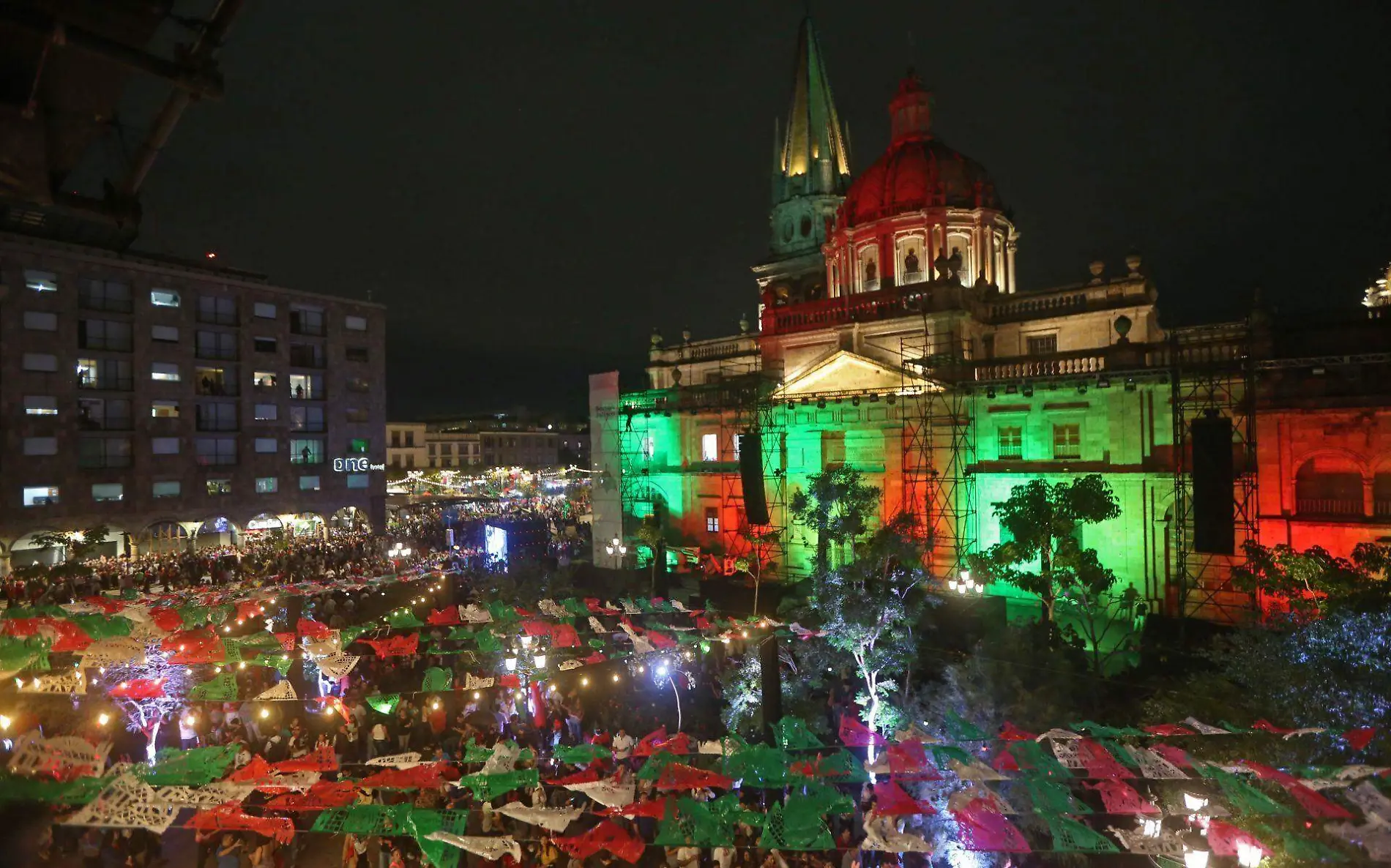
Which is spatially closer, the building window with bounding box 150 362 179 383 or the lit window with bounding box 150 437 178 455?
the lit window with bounding box 150 437 178 455

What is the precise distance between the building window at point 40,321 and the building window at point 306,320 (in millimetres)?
11839

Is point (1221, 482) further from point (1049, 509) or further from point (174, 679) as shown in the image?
point (174, 679)

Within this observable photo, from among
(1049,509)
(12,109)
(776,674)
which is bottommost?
(776,674)

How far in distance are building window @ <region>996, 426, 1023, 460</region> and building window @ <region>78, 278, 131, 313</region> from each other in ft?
147

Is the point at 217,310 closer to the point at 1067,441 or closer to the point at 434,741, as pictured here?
the point at 434,741

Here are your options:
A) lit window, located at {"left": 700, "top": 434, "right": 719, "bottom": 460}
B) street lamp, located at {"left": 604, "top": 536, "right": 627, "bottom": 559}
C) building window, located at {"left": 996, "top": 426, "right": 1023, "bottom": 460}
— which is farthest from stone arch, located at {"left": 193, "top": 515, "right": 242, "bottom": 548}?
building window, located at {"left": 996, "top": 426, "right": 1023, "bottom": 460}

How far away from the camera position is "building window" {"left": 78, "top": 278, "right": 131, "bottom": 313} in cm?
4091

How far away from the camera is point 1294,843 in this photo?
823cm

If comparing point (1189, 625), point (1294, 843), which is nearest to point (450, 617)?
point (1294, 843)

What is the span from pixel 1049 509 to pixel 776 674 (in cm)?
1224

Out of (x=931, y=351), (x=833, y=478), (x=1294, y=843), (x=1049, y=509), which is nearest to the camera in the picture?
(x=1294, y=843)

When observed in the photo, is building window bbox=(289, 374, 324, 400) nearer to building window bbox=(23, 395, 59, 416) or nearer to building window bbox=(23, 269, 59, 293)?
building window bbox=(23, 395, 59, 416)

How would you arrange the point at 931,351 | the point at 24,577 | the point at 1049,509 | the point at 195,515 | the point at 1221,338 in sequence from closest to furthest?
1. the point at 1049,509
2. the point at 1221,338
3. the point at 24,577
4. the point at 931,351
5. the point at 195,515

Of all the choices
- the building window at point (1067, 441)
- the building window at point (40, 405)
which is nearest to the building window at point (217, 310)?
the building window at point (40, 405)
